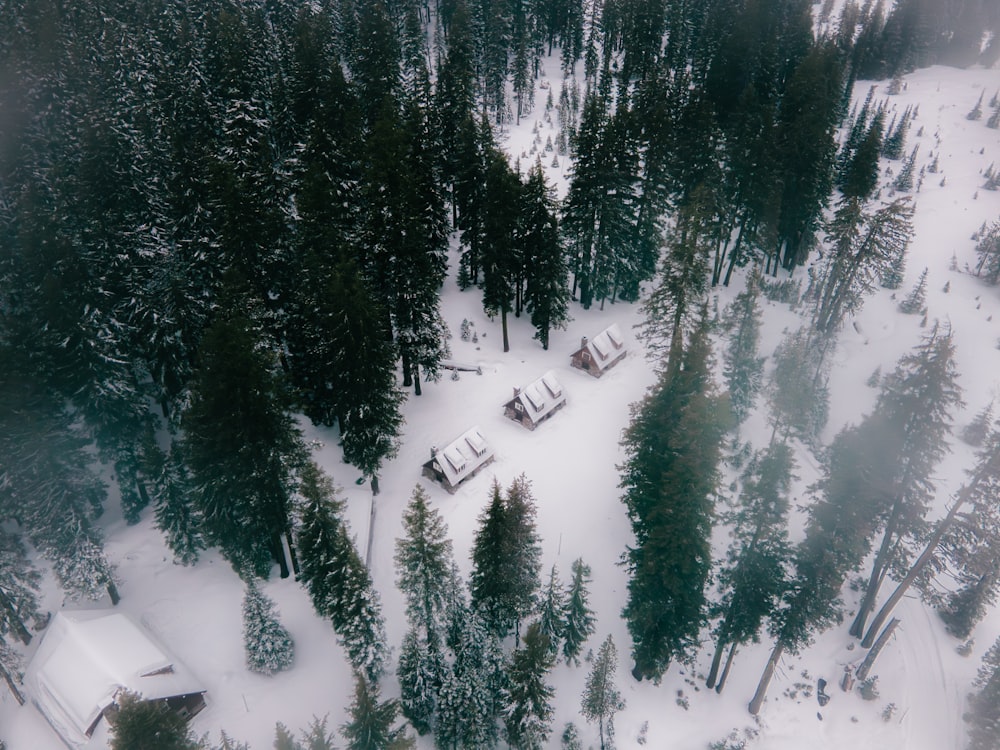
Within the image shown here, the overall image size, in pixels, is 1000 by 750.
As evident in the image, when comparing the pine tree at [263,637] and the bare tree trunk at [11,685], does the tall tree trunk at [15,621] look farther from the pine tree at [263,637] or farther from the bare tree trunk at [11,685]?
the pine tree at [263,637]

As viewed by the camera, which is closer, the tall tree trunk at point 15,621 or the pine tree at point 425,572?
the pine tree at point 425,572

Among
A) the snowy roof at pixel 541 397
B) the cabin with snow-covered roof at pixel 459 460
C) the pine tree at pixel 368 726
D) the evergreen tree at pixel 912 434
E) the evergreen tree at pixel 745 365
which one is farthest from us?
the evergreen tree at pixel 745 365

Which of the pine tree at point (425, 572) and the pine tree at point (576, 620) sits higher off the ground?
the pine tree at point (425, 572)

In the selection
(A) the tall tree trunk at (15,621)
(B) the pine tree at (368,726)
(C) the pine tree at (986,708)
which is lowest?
(C) the pine tree at (986,708)

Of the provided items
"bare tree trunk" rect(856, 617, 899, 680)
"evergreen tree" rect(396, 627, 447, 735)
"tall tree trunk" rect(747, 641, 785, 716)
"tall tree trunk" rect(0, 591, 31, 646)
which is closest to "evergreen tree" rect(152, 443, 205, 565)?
"tall tree trunk" rect(0, 591, 31, 646)

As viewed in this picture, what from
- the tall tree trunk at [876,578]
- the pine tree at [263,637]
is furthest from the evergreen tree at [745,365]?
the pine tree at [263,637]

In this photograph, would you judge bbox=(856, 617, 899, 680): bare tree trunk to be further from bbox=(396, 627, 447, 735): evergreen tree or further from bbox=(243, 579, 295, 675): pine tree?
bbox=(243, 579, 295, 675): pine tree

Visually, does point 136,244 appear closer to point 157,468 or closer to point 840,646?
point 157,468
